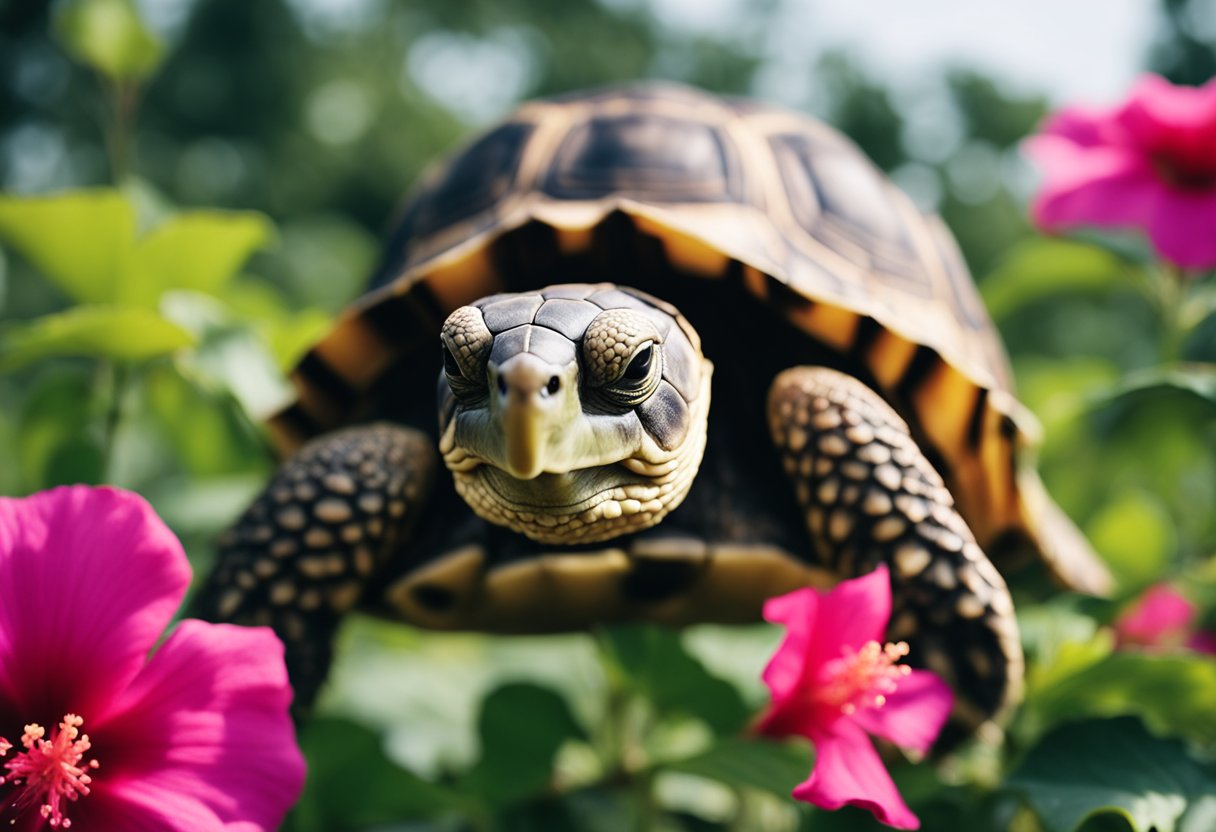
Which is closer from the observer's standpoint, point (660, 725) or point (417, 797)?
point (417, 797)

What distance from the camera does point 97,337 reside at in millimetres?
909

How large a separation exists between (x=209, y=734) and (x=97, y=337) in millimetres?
460

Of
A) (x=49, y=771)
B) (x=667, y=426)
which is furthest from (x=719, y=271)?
(x=49, y=771)

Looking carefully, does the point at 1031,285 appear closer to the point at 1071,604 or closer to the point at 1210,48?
the point at 1071,604

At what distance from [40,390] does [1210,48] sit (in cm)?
1354

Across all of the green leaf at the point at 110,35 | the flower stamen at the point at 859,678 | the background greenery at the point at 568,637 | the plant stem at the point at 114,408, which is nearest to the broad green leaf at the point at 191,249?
the background greenery at the point at 568,637

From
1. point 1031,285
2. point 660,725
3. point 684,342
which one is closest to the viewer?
point 684,342

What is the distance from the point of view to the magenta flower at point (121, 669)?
1.91 ft

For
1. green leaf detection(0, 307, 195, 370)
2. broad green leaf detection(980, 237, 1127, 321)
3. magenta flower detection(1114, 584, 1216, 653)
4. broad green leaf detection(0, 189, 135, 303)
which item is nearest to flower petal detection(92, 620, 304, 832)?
green leaf detection(0, 307, 195, 370)

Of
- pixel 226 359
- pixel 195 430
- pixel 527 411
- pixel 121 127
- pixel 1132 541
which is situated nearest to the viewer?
pixel 527 411

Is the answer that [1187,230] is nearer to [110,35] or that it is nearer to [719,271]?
[719,271]

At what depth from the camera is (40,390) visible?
108 centimetres

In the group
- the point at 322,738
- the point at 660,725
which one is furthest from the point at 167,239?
the point at 660,725

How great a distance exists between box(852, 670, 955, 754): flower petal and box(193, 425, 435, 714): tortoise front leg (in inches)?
16.1
